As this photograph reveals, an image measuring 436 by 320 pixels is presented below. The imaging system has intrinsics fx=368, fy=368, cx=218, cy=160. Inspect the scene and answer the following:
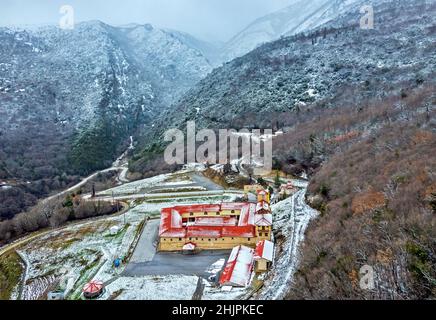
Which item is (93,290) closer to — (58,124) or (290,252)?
(290,252)

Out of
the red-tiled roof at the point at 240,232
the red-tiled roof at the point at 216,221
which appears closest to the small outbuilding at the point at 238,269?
the red-tiled roof at the point at 240,232

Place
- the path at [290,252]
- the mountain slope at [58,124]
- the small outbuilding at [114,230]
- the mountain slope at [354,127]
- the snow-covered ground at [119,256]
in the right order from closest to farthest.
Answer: the mountain slope at [354,127]
the path at [290,252]
the snow-covered ground at [119,256]
the small outbuilding at [114,230]
the mountain slope at [58,124]

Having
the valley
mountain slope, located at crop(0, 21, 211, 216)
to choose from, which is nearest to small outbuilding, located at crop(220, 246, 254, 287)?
the valley

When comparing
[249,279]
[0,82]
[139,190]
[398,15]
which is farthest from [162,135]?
[0,82]

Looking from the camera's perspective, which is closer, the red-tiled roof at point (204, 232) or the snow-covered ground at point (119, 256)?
the snow-covered ground at point (119, 256)

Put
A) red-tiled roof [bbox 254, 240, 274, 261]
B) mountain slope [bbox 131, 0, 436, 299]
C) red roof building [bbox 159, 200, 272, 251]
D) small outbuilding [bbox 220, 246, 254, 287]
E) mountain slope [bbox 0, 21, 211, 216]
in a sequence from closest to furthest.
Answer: mountain slope [bbox 131, 0, 436, 299] → small outbuilding [bbox 220, 246, 254, 287] → red-tiled roof [bbox 254, 240, 274, 261] → red roof building [bbox 159, 200, 272, 251] → mountain slope [bbox 0, 21, 211, 216]

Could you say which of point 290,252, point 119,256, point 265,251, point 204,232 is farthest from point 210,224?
point 290,252

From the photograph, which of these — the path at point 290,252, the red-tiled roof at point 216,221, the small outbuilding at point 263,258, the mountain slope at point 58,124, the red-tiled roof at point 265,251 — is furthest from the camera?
the mountain slope at point 58,124

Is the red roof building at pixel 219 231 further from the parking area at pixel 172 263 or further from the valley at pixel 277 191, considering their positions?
the parking area at pixel 172 263

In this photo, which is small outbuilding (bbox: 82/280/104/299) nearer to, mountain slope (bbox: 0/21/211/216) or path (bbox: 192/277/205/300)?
path (bbox: 192/277/205/300)

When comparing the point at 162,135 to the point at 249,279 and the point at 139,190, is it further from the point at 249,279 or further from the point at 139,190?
the point at 249,279
